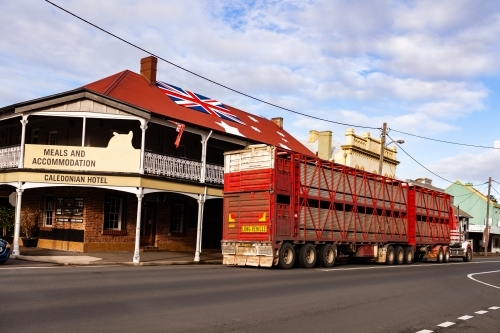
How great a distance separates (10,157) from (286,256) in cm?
1218

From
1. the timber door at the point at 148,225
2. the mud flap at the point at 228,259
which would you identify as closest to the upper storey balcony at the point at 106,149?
the timber door at the point at 148,225

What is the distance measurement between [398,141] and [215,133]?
14218mm

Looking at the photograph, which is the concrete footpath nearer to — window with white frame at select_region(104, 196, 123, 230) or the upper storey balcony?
window with white frame at select_region(104, 196, 123, 230)

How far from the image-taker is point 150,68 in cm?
2839

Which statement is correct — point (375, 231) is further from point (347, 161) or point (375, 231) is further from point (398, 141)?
point (347, 161)

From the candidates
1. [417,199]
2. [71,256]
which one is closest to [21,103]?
[71,256]

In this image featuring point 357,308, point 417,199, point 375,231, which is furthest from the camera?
point 417,199

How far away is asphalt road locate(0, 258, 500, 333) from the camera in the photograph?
26.3ft

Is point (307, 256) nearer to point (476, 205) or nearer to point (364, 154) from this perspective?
point (364, 154)

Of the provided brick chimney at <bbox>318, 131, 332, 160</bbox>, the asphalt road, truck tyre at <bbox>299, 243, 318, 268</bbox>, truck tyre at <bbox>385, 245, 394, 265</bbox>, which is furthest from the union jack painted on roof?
brick chimney at <bbox>318, 131, 332, 160</bbox>

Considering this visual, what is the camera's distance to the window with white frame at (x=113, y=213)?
24594 mm

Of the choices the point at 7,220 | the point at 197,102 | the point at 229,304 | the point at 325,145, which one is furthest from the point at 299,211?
the point at 325,145

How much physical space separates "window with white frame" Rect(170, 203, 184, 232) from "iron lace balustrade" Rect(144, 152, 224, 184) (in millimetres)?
3326

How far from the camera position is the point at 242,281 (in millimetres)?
14242
